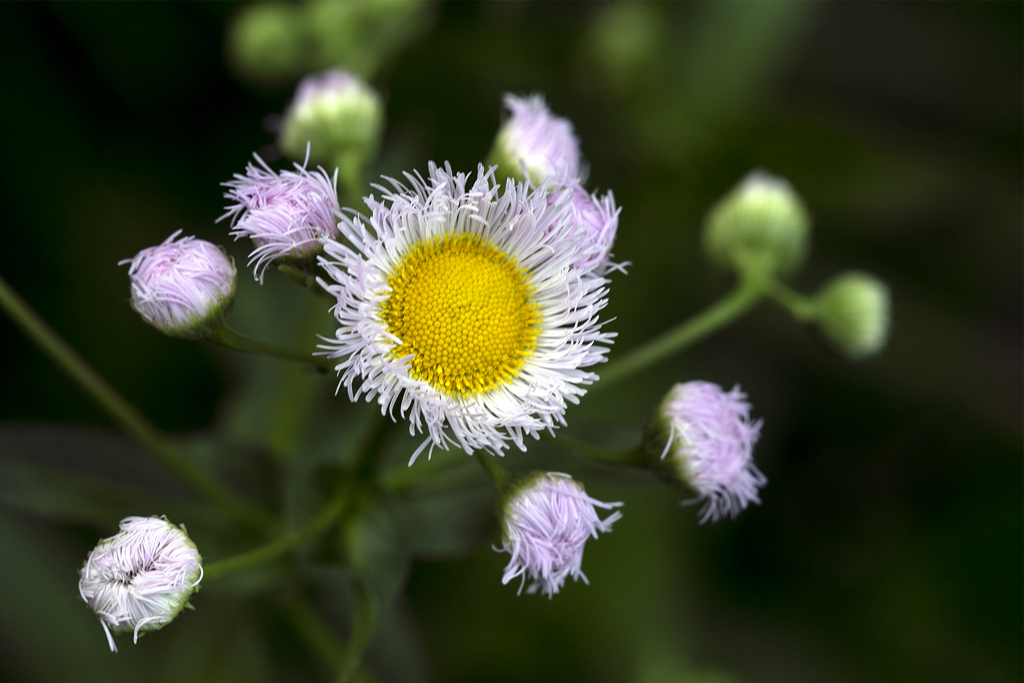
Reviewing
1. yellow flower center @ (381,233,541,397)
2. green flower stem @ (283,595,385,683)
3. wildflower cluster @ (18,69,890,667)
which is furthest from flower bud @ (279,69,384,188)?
green flower stem @ (283,595,385,683)

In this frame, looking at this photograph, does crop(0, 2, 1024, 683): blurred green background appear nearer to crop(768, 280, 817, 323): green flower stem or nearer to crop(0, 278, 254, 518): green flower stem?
crop(0, 278, 254, 518): green flower stem

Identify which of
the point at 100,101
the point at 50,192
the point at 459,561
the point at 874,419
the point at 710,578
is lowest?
the point at 710,578

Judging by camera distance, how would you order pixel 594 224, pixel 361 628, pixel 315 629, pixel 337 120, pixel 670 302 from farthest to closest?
pixel 670 302 → pixel 315 629 → pixel 337 120 → pixel 361 628 → pixel 594 224

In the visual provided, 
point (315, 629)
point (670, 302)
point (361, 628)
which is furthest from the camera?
point (670, 302)

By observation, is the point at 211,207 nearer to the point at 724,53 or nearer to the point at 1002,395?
the point at 724,53

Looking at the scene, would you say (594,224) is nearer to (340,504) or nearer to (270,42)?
(340,504)

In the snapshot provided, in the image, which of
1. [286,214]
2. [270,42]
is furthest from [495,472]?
[270,42]

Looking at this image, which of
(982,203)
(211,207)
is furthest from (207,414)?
(982,203)
